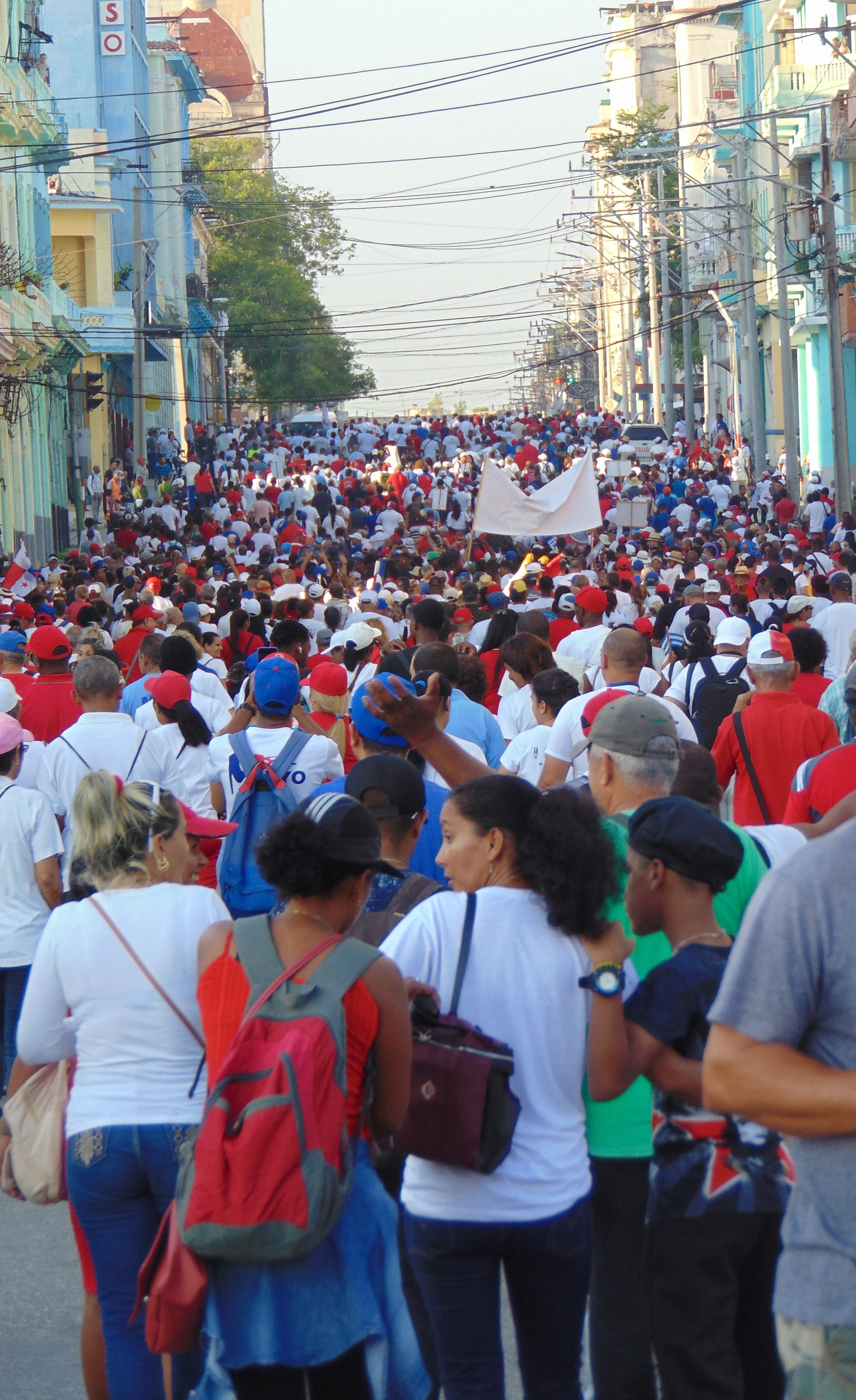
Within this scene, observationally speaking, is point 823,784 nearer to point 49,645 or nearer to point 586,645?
point 49,645

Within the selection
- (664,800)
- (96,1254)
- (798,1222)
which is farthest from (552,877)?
(96,1254)

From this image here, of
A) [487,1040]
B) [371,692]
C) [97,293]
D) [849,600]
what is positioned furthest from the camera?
[97,293]

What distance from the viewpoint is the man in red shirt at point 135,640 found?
446 inches

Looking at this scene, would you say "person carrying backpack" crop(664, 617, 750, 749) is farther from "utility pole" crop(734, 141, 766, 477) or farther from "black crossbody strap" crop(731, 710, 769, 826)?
"utility pole" crop(734, 141, 766, 477)

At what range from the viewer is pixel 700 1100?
11.7 feet

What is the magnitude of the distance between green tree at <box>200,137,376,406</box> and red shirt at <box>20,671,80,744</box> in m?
75.9

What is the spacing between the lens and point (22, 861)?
6641mm

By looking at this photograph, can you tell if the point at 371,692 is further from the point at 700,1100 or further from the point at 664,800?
the point at 700,1100

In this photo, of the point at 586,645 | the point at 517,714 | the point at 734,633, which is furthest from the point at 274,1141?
the point at 586,645

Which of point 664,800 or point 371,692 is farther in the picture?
point 371,692

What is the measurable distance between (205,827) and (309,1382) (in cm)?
171

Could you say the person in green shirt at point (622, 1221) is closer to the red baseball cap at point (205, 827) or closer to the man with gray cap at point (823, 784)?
the red baseball cap at point (205, 827)

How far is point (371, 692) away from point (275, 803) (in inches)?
71.3

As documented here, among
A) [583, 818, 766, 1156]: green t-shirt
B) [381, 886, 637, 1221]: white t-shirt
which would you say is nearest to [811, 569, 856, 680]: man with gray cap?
[583, 818, 766, 1156]: green t-shirt
